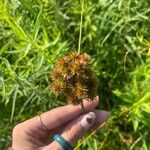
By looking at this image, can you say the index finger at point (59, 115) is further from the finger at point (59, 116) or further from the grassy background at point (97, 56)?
the grassy background at point (97, 56)

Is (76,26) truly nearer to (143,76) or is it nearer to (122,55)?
(122,55)

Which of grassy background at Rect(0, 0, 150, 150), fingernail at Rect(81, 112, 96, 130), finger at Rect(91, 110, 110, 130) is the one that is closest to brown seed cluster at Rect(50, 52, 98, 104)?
fingernail at Rect(81, 112, 96, 130)

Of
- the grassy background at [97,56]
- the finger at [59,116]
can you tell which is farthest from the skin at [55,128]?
the grassy background at [97,56]

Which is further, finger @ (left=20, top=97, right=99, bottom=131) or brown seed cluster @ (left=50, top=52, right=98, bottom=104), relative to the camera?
finger @ (left=20, top=97, right=99, bottom=131)

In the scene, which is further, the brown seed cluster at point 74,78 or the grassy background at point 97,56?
the grassy background at point 97,56

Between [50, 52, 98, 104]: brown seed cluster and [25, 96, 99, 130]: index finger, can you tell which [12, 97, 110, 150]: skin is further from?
[50, 52, 98, 104]: brown seed cluster

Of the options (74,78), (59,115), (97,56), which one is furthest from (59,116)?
(97,56)

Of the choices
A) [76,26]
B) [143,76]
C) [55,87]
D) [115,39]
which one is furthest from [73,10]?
[55,87]
